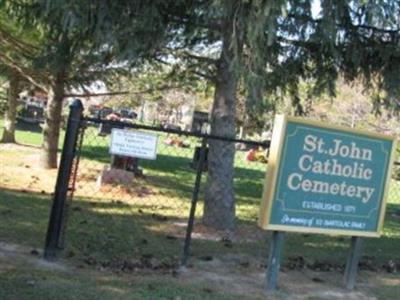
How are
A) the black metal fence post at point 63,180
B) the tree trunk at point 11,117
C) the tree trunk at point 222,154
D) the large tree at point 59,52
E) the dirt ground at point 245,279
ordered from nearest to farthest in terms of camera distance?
the dirt ground at point 245,279
the black metal fence post at point 63,180
the large tree at point 59,52
the tree trunk at point 222,154
the tree trunk at point 11,117

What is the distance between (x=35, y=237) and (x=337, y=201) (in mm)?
3284

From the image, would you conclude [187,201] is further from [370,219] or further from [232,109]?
[370,219]

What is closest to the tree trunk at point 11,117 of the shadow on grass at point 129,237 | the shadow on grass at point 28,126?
the shadow on grass at point 129,237

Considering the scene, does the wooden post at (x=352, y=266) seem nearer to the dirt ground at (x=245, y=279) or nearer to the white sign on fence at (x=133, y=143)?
the dirt ground at (x=245, y=279)

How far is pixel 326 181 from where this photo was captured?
20.5 ft

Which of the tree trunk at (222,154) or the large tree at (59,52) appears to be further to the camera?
the tree trunk at (222,154)

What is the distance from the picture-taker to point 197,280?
6156mm

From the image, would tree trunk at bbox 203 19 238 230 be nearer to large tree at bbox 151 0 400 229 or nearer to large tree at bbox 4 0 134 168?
large tree at bbox 151 0 400 229

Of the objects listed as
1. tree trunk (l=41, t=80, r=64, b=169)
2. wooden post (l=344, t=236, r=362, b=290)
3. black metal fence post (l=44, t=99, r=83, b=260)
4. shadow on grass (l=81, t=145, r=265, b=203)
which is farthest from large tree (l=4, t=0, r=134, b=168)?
wooden post (l=344, t=236, r=362, b=290)

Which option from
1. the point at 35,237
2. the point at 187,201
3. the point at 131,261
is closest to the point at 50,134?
the point at 187,201

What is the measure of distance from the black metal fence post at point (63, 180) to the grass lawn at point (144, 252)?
0.20 m

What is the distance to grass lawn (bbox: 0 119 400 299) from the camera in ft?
18.3

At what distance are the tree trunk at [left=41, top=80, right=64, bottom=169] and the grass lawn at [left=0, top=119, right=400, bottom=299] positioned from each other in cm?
160

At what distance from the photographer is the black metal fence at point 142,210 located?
620 centimetres
